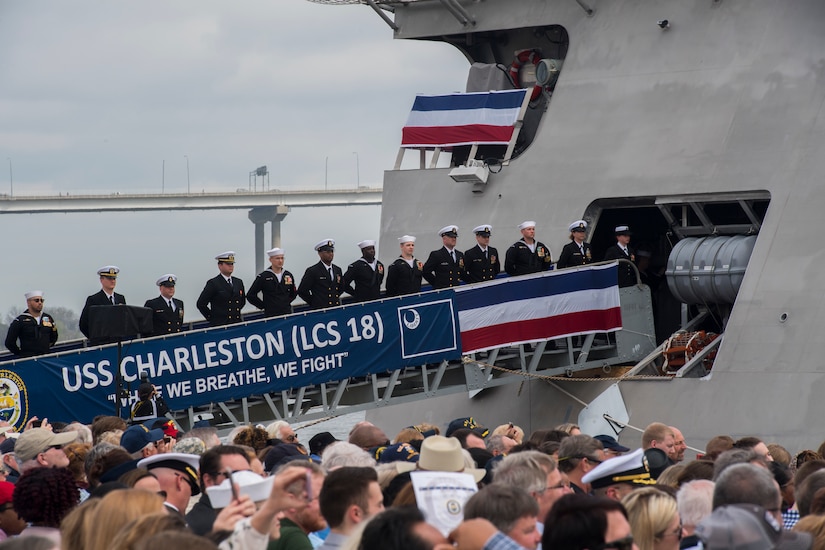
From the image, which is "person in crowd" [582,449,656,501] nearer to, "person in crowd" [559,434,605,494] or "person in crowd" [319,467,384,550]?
"person in crowd" [559,434,605,494]

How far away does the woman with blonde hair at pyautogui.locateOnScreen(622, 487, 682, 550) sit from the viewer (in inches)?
189

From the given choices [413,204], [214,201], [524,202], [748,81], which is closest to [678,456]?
[748,81]

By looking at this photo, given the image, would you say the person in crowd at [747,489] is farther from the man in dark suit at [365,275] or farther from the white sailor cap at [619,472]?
the man in dark suit at [365,275]

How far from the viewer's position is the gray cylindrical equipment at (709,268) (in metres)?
13.9

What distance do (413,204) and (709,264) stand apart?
436 cm

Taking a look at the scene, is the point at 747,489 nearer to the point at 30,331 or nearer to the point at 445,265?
the point at 30,331

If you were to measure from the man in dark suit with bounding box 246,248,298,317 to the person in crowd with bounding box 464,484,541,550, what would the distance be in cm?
902

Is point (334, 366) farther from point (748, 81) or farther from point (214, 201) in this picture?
point (214, 201)

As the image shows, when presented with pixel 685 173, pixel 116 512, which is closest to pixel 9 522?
pixel 116 512

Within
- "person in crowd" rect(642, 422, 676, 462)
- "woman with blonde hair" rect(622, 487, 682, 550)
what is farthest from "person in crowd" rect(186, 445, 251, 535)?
"person in crowd" rect(642, 422, 676, 462)

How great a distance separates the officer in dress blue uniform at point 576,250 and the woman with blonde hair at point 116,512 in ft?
35.4

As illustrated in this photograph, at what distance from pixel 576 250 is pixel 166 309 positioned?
473cm

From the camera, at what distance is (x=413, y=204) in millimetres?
17000

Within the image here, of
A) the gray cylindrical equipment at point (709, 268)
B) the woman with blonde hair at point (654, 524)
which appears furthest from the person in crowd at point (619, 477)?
the gray cylindrical equipment at point (709, 268)
